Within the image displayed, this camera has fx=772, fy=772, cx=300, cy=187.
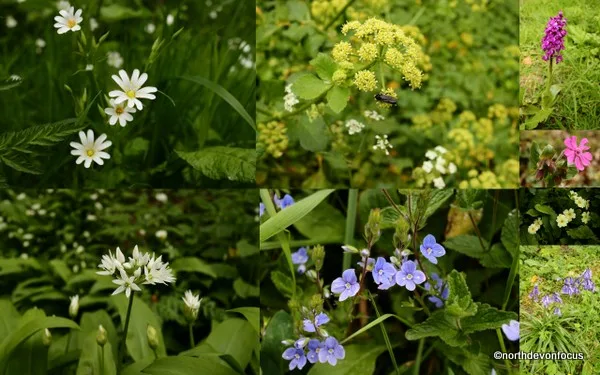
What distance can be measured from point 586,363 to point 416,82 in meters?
1.03

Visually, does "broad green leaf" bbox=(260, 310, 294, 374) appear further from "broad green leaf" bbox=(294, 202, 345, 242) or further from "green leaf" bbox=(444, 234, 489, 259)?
"green leaf" bbox=(444, 234, 489, 259)

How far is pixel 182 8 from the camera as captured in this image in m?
2.72

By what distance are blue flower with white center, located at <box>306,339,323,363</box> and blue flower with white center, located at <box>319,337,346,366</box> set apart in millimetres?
11

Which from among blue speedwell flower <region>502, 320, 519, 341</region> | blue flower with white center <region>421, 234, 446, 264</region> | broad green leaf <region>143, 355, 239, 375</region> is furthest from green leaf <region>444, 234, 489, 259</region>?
broad green leaf <region>143, 355, 239, 375</region>

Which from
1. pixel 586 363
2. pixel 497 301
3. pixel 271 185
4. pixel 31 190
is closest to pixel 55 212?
pixel 31 190

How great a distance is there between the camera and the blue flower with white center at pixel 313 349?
7.65 ft

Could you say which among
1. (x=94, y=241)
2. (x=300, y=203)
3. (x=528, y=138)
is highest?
(x=528, y=138)

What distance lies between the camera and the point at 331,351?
91.4 inches

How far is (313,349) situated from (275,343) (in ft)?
0.51

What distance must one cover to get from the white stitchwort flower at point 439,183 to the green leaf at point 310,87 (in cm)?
50

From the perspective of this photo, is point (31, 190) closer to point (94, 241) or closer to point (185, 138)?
point (94, 241)

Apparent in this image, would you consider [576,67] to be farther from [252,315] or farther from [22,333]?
[22,333]

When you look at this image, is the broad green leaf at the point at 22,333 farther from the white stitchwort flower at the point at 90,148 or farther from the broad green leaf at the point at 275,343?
the broad green leaf at the point at 275,343

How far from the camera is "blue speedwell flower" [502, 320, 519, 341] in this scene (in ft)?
7.79
